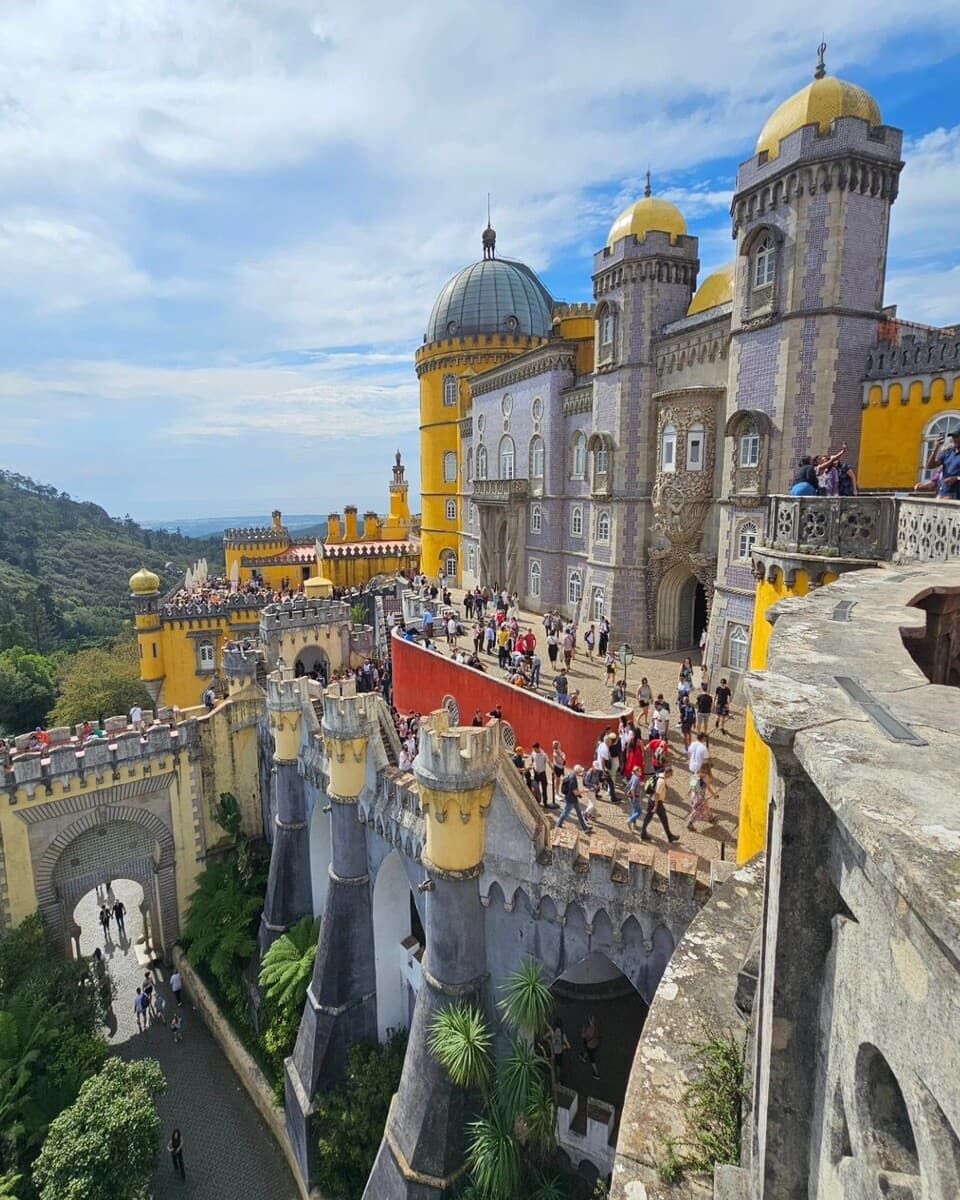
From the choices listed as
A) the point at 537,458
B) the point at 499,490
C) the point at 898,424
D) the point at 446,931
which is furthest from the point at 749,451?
the point at 499,490

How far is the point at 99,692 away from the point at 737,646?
29290mm

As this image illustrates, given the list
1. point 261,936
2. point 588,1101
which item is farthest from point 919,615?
point 261,936

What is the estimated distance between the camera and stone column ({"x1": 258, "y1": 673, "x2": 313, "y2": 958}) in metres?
15.6

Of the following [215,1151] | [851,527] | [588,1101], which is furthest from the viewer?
[215,1151]

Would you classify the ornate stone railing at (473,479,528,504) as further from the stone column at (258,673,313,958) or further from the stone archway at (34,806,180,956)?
the stone archway at (34,806,180,956)

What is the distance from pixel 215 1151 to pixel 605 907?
37.1 ft

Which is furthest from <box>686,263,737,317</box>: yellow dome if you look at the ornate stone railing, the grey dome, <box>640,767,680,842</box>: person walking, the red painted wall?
the grey dome

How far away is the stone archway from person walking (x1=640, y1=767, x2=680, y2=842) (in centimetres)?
1380

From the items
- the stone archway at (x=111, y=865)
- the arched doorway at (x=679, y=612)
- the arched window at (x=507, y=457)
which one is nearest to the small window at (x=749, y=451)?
the arched doorway at (x=679, y=612)

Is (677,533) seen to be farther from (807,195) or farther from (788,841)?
(788,841)

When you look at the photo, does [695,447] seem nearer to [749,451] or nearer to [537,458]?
[749,451]

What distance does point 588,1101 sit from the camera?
9.75 metres

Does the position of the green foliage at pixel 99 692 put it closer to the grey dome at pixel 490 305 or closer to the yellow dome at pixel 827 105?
the grey dome at pixel 490 305

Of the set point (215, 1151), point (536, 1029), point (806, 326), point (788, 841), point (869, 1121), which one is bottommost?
point (215, 1151)
